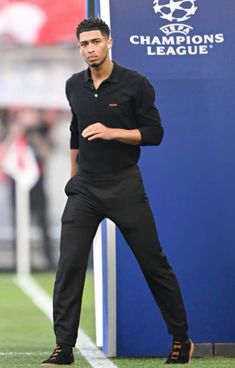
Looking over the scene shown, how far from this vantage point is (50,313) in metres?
11.7

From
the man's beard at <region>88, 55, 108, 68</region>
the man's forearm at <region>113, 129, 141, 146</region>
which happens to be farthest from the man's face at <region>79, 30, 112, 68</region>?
the man's forearm at <region>113, 129, 141, 146</region>

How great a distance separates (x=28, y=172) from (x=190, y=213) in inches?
351

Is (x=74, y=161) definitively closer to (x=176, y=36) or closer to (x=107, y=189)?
(x=107, y=189)

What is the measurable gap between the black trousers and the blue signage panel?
0.63 meters

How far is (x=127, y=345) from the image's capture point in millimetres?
8070

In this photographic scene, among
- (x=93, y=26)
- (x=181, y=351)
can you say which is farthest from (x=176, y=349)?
(x=93, y=26)

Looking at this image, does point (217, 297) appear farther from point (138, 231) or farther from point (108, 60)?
point (108, 60)

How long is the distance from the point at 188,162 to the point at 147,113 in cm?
82

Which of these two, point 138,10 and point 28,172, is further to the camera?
point 28,172

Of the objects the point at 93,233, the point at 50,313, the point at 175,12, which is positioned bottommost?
the point at 50,313

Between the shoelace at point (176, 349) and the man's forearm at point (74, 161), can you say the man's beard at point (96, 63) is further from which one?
the shoelace at point (176, 349)

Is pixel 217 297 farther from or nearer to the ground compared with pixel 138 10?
nearer to the ground

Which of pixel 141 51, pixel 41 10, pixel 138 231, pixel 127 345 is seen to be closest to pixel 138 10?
pixel 141 51

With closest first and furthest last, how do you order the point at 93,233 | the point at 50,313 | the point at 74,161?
1. the point at 93,233
2. the point at 74,161
3. the point at 50,313
